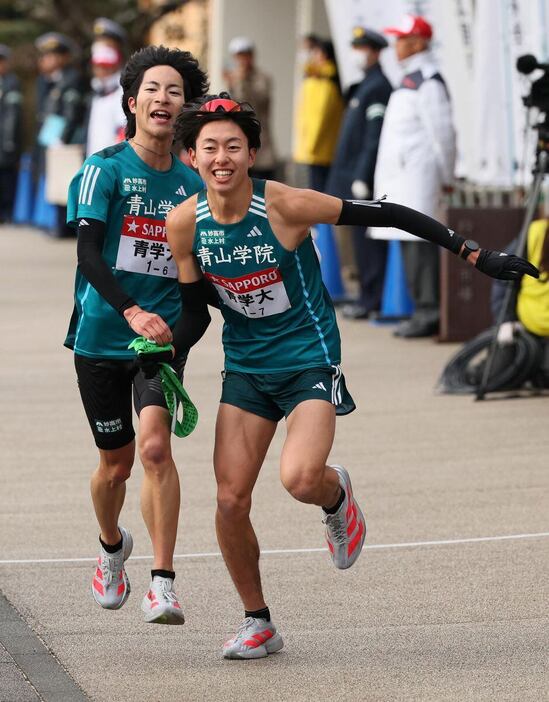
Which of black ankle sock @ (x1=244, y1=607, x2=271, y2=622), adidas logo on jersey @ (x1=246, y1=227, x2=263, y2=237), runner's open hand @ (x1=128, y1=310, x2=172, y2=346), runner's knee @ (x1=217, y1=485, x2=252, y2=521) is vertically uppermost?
adidas logo on jersey @ (x1=246, y1=227, x2=263, y2=237)

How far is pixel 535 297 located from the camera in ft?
35.9

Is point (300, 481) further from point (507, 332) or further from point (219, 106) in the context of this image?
point (507, 332)

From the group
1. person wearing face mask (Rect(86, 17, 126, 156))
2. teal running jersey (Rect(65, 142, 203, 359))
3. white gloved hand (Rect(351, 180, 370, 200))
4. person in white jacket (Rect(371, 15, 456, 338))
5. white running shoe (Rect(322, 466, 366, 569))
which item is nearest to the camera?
white running shoe (Rect(322, 466, 366, 569))

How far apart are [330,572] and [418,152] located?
7.17 meters

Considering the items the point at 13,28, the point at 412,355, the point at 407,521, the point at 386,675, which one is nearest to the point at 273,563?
the point at 407,521

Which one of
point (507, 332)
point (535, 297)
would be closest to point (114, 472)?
point (507, 332)

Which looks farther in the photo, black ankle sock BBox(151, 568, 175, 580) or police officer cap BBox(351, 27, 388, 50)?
police officer cap BBox(351, 27, 388, 50)

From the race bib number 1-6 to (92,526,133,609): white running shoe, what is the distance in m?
1.03

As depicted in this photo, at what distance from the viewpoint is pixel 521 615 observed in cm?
616

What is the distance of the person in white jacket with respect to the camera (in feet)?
43.8

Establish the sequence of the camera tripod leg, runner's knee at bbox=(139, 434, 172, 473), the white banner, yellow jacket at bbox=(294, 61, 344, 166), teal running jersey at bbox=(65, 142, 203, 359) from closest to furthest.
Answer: runner's knee at bbox=(139, 434, 172, 473)
teal running jersey at bbox=(65, 142, 203, 359)
the camera tripod leg
the white banner
yellow jacket at bbox=(294, 61, 344, 166)

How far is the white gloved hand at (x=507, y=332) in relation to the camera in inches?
429

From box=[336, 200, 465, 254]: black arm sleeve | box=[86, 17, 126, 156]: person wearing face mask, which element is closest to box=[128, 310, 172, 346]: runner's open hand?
box=[336, 200, 465, 254]: black arm sleeve

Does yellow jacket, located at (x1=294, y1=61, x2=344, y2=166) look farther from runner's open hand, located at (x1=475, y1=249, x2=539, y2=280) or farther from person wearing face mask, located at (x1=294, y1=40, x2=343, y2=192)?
runner's open hand, located at (x1=475, y1=249, x2=539, y2=280)
